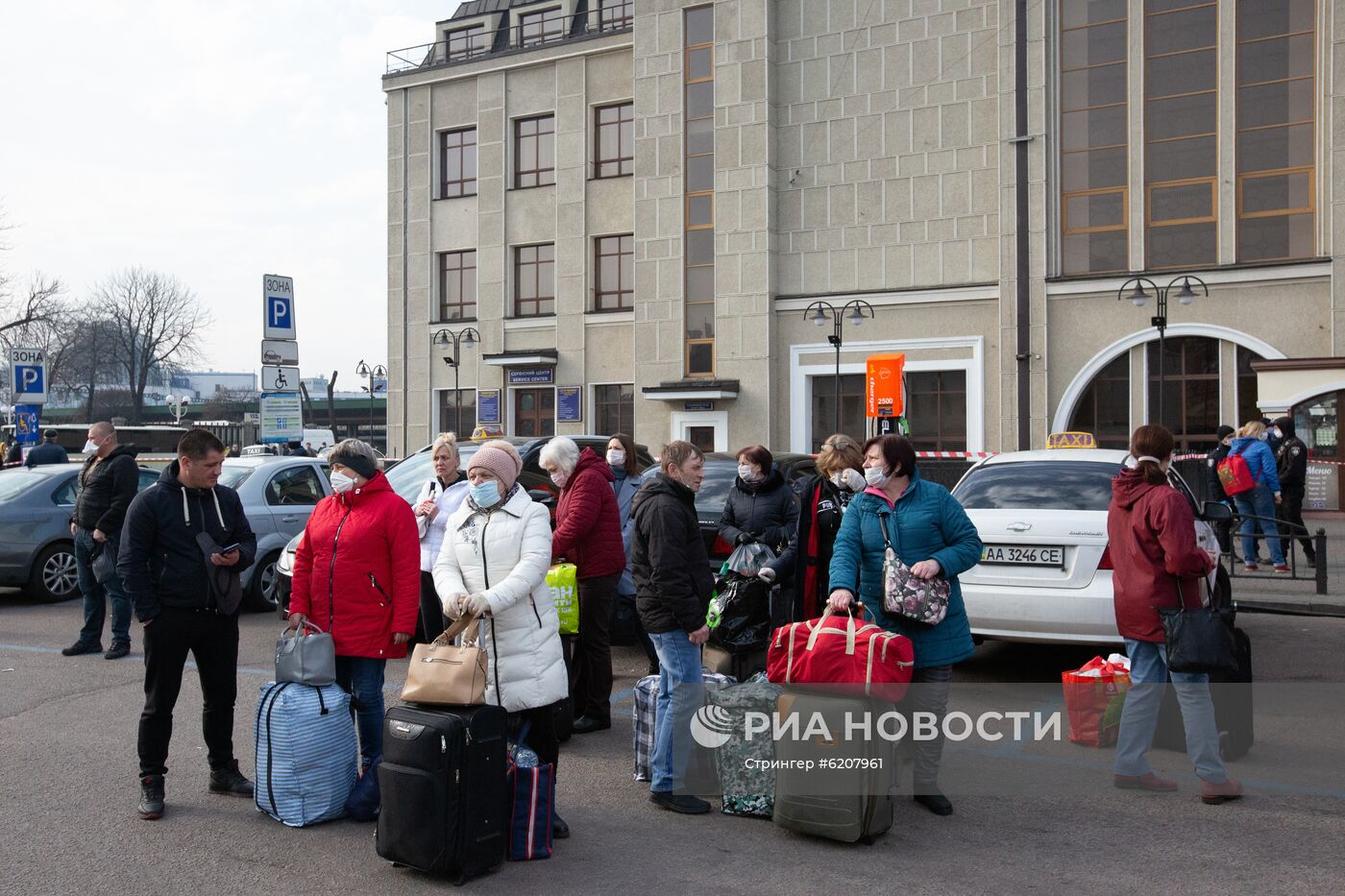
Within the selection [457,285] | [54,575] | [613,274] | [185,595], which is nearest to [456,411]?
[457,285]

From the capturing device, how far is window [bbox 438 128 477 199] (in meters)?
36.3

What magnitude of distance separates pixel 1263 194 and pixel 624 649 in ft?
72.1

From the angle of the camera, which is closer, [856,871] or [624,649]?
[856,871]

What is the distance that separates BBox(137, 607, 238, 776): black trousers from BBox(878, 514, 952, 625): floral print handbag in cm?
326

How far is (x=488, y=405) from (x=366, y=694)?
99.0 feet

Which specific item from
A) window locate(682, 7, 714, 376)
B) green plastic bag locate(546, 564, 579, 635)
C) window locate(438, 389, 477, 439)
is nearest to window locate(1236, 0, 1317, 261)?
window locate(682, 7, 714, 376)

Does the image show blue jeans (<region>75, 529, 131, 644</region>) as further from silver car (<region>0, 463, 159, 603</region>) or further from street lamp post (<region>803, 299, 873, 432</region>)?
street lamp post (<region>803, 299, 873, 432</region>)

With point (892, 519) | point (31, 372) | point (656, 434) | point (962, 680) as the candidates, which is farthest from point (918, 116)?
point (892, 519)

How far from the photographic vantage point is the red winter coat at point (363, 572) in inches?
211

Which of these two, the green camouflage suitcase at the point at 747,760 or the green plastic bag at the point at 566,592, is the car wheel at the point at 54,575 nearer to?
the green plastic bag at the point at 566,592

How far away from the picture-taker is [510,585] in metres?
4.87

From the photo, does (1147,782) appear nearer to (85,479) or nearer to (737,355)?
(85,479)

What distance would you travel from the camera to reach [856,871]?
15.3 ft

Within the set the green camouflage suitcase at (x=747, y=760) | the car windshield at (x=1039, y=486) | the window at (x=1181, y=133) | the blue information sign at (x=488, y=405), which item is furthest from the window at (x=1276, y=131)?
the green camouflage suitcase at (x=747, y=760)
